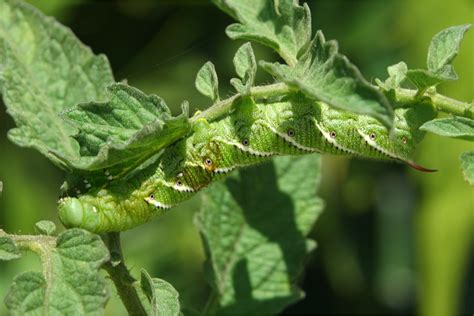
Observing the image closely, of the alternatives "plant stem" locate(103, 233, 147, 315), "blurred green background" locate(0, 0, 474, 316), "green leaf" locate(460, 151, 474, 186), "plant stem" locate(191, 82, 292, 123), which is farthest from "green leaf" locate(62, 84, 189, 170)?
"blurred green background" locate(0, 0, 474, 316)

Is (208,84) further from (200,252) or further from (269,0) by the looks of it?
(200,252)

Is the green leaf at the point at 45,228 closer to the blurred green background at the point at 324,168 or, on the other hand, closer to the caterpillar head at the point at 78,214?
the caterpillar head at the point at 78,214

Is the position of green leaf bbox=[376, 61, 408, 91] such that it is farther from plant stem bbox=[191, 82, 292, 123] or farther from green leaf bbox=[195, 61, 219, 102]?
green leaf bbox=[195, 61, 219, 102]

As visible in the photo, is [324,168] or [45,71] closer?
[45,71]

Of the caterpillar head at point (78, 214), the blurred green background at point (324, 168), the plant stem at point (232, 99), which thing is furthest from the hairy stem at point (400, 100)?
the blurred green background at point (324, 168)

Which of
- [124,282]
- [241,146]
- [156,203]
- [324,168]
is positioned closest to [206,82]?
[241,146]

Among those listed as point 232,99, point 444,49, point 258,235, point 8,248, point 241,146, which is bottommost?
point 258,235

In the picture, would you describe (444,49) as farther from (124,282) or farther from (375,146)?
(124,282)
